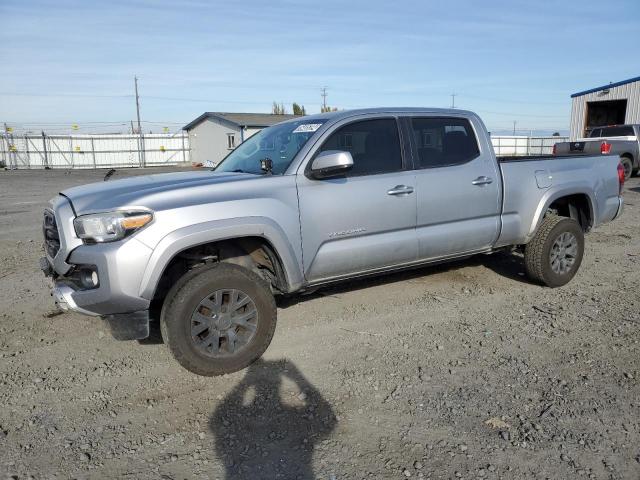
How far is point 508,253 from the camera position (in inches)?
286

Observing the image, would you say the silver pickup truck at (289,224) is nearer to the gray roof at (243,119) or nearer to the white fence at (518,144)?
the gray roof at (243,119)

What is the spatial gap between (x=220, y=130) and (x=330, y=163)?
34.0m

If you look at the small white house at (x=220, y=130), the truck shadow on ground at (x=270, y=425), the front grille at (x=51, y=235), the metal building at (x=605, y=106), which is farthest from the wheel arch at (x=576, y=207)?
the small white house at (x=220, y=130)

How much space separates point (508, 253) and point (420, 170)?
3274 millimetres

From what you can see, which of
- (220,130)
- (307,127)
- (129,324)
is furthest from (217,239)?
(220,130)

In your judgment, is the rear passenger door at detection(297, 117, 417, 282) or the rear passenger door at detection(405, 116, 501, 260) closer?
the rear passenger door at detection(297, 117, 417, 282)

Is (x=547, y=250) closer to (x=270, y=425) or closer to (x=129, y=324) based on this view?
(x=270, y=425)

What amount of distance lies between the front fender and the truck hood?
0.87ft

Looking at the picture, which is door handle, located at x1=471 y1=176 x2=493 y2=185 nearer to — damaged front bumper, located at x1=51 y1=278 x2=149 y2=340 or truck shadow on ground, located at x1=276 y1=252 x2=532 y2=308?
truck shadow on ground, located at x1=276 y1=252 x2=532 y2=308

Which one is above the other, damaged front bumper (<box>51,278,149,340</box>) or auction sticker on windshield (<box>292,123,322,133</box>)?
auction sticker on windshield (<box>292,123,322,133</box>)

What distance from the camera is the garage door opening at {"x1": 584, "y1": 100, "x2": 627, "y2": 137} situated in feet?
95.7

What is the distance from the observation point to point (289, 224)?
3.90 m

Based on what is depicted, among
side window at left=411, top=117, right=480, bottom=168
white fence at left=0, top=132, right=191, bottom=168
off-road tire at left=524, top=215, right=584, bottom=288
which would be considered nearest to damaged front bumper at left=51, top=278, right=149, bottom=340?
side window at left=411, top=117, right=480, bottom=168

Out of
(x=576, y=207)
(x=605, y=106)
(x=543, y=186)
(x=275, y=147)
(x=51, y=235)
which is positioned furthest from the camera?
(x=605, y=106)
